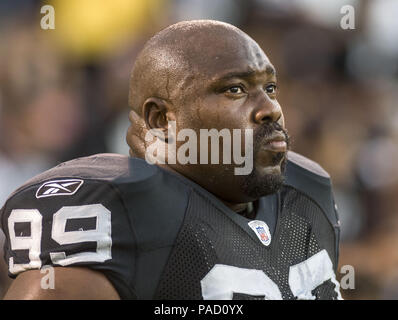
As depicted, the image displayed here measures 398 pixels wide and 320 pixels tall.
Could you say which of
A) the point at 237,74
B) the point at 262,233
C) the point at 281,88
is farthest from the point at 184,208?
the point at 281,88

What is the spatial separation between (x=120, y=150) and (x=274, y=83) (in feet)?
8.49

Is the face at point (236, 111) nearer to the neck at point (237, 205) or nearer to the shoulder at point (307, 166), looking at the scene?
the neck at point (237, 205)

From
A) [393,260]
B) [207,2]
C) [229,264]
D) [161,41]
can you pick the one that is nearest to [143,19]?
[207,2]

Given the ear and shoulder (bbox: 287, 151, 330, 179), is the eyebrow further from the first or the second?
shoulder (bbox: 287, 151, 330, 179)

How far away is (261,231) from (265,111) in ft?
1.04

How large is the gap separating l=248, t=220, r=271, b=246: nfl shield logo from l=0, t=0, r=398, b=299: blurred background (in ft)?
8.26

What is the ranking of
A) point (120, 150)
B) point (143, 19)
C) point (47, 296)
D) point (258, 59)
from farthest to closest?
point (143, 19) → point (120, 150) → point (258, 59) → point (47, 296)

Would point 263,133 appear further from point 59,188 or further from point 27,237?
point 27,237

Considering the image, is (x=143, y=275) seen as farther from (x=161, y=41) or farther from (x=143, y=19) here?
(x=143, y=19)

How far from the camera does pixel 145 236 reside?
74.0 inches

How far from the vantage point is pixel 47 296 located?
1795mm

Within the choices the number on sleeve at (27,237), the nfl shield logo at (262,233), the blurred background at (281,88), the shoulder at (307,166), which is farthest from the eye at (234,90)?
the blurred background at (281,88)

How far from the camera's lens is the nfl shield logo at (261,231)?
211 centimetres
